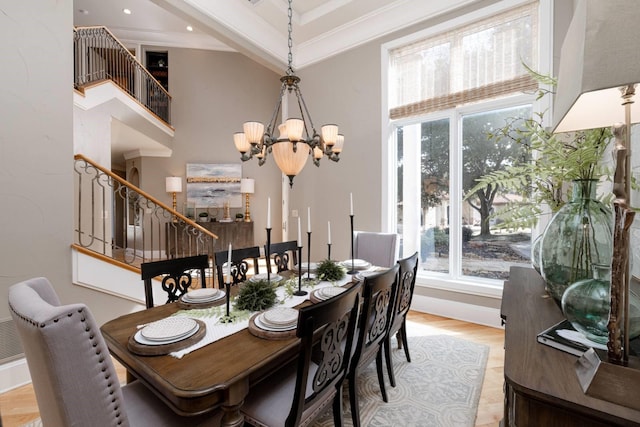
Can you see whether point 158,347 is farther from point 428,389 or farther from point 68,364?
point 428,389

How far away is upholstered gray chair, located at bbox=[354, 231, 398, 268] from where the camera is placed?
303cm

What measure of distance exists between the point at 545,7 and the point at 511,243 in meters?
2.28

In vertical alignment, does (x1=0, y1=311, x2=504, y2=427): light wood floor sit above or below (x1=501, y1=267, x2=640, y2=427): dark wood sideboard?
below

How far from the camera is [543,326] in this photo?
36.6 inches

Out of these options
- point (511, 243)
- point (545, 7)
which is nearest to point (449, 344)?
point (511, 243)

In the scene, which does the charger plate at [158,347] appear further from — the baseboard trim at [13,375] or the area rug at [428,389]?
the baseboard trim at [13,375]

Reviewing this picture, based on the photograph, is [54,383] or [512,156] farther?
[512,156]

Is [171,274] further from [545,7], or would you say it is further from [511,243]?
[545,7]

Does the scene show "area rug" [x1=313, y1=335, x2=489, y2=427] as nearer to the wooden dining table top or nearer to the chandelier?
the wooden dining table top

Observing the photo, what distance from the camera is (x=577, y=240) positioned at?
102 centimetres

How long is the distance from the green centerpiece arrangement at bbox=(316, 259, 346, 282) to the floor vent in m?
2.22

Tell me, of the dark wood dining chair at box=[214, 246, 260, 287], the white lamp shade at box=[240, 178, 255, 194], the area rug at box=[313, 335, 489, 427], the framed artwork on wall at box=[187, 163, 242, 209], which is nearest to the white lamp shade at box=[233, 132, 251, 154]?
the dark wood dining chair at box=[214, 246, 260, 287]

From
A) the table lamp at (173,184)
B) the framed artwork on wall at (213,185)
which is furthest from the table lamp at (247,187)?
the table lamp at (173,184)

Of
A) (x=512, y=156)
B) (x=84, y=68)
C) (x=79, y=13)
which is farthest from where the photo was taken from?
(x=79, y=13)
